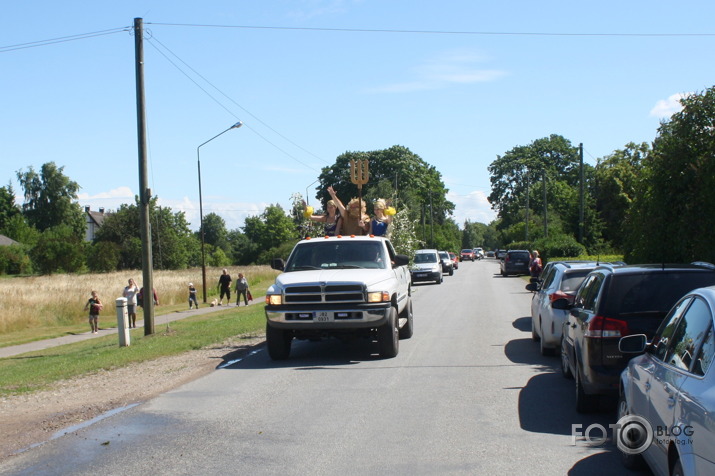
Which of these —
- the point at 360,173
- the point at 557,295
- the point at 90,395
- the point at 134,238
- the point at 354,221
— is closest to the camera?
the point at 90,395

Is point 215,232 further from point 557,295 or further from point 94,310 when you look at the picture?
point 557,295

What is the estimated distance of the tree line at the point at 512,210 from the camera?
1372cm

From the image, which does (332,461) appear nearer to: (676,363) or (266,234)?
(676,363)

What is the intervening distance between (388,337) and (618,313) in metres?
5.31

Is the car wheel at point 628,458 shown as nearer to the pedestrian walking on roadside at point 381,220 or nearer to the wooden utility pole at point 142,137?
the pedestrian walking on roadside at point 381,220

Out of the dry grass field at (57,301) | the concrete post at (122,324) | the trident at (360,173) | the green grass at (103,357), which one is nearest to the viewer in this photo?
the green grass at (103,357)

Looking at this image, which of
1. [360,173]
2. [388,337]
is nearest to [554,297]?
[388,337]

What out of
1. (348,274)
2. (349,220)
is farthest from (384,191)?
(348,274)

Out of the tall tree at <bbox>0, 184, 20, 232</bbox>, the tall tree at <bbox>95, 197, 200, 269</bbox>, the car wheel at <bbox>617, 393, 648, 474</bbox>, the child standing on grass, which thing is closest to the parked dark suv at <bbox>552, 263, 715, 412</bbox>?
the car wheel at <bbox>617, 393, 648, 474</bbox>

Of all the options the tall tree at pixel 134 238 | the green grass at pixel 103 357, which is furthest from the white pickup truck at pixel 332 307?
the tall tree at pixel 134 238

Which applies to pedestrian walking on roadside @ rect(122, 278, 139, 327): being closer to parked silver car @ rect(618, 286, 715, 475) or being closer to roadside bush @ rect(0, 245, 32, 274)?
parked silver car @ rect(618, 286, 715, 475)

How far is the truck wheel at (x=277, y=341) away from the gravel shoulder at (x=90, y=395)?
0.98 m

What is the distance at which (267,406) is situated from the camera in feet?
28.4

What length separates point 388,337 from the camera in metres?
12.2
